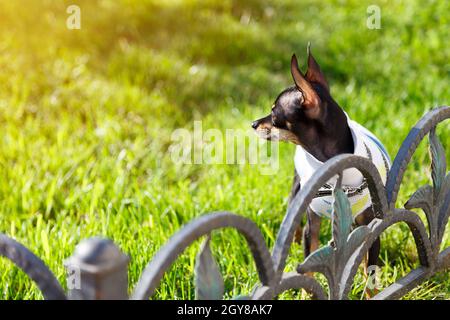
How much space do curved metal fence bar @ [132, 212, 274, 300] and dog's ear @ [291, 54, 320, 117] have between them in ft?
1.96

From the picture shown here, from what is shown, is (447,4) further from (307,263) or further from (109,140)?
(307,263)

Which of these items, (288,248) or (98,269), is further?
(288,248)

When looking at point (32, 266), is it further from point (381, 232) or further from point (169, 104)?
point (169, 104)

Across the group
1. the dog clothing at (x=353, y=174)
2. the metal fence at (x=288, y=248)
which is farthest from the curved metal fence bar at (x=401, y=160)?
the dog clothing at (x=353, y=174)

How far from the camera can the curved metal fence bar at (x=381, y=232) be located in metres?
2.15

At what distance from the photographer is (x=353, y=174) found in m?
2.43

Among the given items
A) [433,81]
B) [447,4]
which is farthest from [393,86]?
[447,4]

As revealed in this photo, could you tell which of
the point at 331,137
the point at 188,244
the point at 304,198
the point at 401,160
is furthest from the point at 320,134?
the point at 188,244

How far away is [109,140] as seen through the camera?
4.13 meters

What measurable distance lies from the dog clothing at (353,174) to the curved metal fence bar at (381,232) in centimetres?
16

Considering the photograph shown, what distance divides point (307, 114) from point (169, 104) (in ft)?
7.79

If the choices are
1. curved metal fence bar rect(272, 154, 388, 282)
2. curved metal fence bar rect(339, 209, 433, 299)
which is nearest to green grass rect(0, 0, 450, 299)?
curved metal fence bar rect(339, 209, 433, 299)

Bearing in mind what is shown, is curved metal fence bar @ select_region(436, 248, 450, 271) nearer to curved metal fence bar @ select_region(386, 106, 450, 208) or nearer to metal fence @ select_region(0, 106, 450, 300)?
metal fence @ select_region(0, 106, 450, 300)

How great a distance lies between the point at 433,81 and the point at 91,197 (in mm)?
2514
